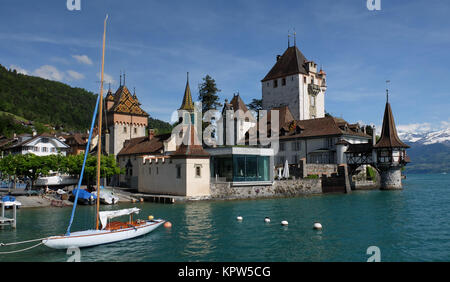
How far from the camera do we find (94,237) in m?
19.6

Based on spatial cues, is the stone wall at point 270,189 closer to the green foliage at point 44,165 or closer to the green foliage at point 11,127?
the green foliage at point 44,165

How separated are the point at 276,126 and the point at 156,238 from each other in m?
51.7

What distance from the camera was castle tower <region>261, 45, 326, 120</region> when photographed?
266ft

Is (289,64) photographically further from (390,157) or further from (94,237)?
(94,237)

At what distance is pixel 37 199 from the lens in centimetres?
4100

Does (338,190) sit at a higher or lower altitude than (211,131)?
lower

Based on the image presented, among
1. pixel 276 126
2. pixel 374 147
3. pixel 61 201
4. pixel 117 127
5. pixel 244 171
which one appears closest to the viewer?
pixel 61 201

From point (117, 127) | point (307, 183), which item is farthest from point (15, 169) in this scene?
point (307, 183)

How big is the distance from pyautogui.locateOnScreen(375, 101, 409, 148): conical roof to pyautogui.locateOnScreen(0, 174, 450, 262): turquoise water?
21.8 meters

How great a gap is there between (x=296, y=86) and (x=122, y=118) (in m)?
36.9

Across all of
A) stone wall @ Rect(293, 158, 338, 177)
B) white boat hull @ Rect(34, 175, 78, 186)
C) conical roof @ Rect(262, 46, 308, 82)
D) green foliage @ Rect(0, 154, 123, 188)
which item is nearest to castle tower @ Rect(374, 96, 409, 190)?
stone wall @ Rect(293, 158, 338, 177)

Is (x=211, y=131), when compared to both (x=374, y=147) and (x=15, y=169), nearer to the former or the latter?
(x=374, y=147)

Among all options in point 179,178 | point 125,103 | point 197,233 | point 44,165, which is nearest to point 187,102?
point 125,103

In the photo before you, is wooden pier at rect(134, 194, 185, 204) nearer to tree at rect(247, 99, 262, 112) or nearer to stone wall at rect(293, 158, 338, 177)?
stone wall at rect(293, 158, 338, 177)
